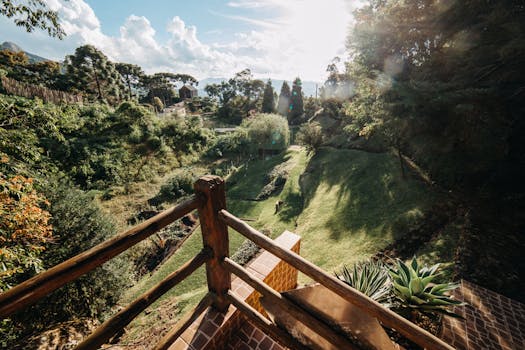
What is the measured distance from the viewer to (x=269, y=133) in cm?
2342

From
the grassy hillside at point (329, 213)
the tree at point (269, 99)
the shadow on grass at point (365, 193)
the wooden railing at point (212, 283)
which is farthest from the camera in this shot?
the tree at point (269, 99)

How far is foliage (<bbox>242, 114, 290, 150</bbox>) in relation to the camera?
23.3 meters

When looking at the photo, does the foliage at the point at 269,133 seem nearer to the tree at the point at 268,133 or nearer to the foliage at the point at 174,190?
A: the tree at the point at 268,133

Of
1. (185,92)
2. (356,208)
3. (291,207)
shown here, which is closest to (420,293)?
(356,208)

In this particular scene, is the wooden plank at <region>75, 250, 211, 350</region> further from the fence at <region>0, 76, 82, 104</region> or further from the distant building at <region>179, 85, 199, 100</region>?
the distant building at <region>179, 85, 199, 100</region>

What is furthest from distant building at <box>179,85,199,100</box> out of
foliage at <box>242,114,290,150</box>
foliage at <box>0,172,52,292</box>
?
foliage at <box>0,172,52,292</box>

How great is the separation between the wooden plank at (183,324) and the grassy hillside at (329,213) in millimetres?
2767

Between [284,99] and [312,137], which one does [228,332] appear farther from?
[284,99]

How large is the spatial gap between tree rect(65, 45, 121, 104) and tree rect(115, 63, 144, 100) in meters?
16.7

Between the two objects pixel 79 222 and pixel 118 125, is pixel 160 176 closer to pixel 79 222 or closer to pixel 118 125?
pixel 118 125

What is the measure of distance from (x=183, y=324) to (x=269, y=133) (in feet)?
73.0

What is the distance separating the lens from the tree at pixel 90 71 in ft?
79.6

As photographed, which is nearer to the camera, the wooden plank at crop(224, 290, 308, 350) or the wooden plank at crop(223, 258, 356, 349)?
the wooden plank at crop(223, 258, 356, 349)

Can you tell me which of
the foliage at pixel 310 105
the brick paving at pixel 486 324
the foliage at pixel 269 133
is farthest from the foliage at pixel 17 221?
the foliage at pixel 310 105
